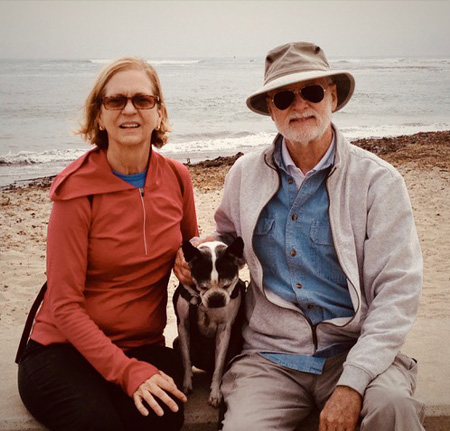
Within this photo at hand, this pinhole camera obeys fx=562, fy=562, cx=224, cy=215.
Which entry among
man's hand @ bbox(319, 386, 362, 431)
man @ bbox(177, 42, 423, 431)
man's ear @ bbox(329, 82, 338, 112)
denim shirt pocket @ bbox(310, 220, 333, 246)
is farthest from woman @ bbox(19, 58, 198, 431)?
man's ear @ bbox(329, 82, 338, 112)

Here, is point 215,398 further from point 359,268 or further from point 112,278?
point 359,268

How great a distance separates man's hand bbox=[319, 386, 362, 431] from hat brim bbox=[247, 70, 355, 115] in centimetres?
159

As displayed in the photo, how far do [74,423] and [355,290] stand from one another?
59.7 inches

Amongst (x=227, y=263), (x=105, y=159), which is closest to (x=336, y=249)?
(x=227, y=263)

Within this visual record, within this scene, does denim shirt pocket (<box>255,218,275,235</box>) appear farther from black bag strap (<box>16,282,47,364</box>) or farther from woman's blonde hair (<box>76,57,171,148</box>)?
black bag strap (<box>16,282,47,364</box>)

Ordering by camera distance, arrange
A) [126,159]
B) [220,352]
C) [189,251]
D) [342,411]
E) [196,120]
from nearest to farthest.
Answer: [342,411] < [189,251] < [126,159] < [220,352] < [196,120]

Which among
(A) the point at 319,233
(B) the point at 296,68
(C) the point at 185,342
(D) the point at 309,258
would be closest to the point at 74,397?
(C) the point at 185,342

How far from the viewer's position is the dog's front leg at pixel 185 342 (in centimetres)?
323

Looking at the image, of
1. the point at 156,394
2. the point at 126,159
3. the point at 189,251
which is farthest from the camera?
the point at 126,159

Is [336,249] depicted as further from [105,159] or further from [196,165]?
[196,165]

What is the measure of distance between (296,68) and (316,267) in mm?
1110

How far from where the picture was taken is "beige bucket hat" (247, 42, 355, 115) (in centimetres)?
305

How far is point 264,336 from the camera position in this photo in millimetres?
3123

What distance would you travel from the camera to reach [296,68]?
123 inches
